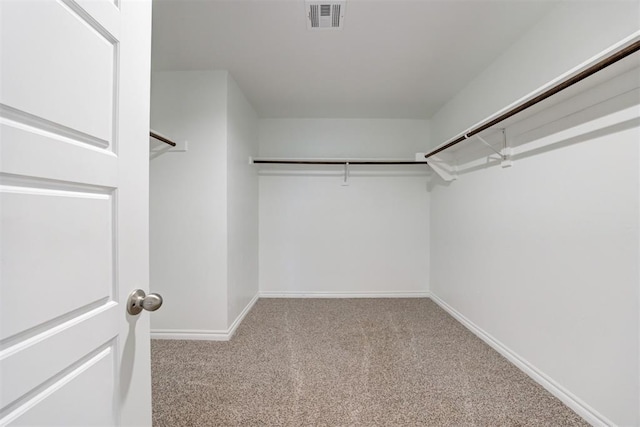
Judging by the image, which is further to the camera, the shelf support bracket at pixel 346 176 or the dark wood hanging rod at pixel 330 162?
the shelf support bracket at pixel 346 176

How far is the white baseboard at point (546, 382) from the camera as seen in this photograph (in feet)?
4.82

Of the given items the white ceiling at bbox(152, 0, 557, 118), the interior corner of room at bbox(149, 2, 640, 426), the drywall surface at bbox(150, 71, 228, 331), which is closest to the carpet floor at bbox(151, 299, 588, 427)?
the interior corner of room at bbox(149, 2, 640, 426)

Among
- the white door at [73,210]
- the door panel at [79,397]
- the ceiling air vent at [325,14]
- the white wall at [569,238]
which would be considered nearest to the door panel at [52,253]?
the white door at [73,210]

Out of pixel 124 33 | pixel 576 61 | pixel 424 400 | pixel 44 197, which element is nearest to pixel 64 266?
pixel 44 197

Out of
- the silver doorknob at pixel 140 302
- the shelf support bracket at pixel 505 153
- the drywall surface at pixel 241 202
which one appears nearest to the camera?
the silver doorknob at pixel 140 302

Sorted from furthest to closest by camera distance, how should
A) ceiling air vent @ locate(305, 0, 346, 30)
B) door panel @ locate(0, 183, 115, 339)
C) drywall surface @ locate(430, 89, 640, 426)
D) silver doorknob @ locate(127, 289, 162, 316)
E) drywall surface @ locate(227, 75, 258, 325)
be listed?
drywall surface @ locate(227, 75, 258, 325)
ceiling air vent @ locate(305, 0, 346, 30)
drywall surface @ locate(430, 89, 640, 426)
silver doorknob @ locate(127, 289, 162, 316)
door panel @ locate(0, 183, 115, 339)

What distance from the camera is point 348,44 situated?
2.08 meters

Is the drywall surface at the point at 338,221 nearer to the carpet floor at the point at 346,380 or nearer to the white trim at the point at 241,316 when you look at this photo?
the white trim at the point at 241,316

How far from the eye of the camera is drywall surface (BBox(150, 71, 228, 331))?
246 cm

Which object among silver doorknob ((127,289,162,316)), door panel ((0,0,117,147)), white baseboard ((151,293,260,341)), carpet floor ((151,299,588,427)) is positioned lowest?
carpet floor ((151,299,588,427))

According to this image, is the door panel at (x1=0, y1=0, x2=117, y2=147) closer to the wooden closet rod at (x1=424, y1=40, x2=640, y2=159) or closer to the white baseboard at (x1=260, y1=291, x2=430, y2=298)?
the wooden closet rod at (x1=424, y1=40, x2=640, y2=159)

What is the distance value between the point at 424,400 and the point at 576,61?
2051 millimetres

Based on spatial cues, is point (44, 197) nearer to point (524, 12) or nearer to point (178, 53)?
point (178, 53)

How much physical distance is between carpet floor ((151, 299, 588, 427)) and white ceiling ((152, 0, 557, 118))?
2.25 m
